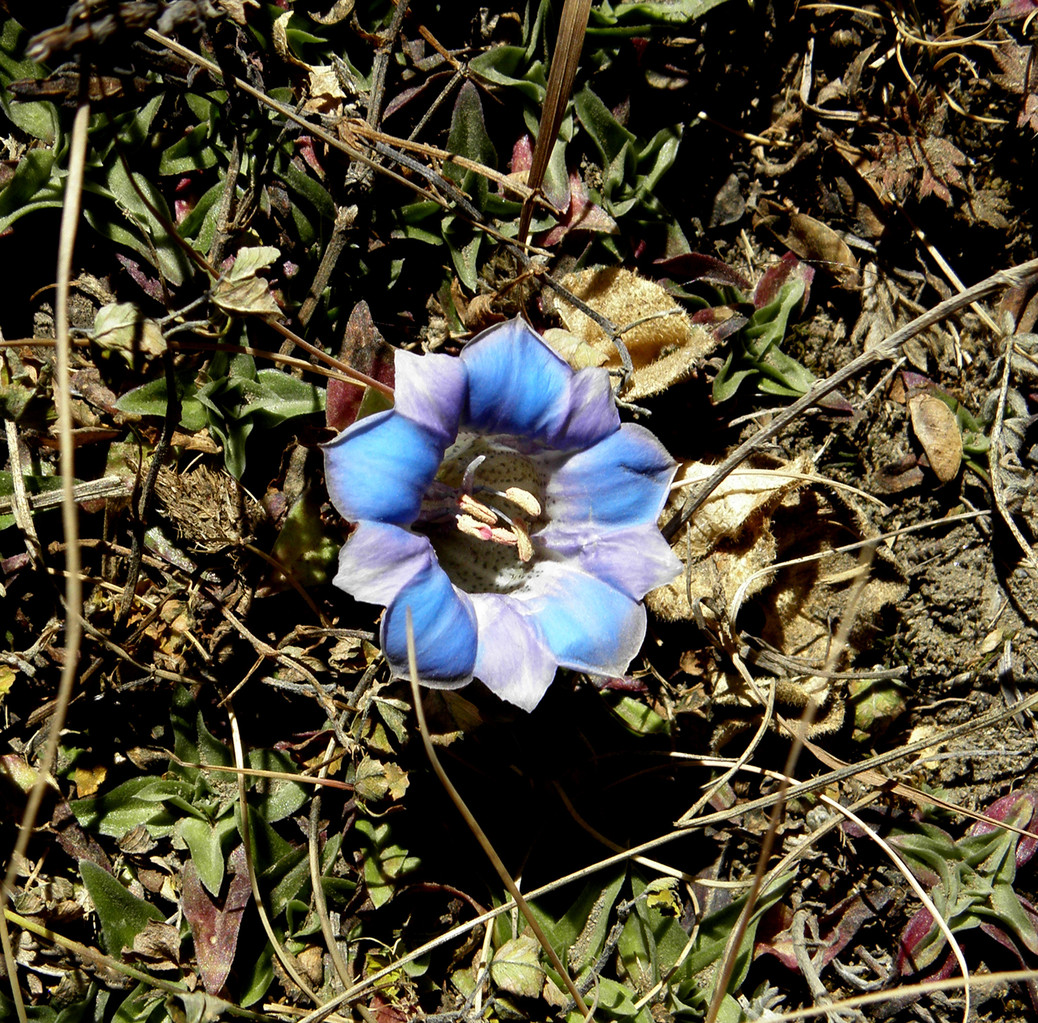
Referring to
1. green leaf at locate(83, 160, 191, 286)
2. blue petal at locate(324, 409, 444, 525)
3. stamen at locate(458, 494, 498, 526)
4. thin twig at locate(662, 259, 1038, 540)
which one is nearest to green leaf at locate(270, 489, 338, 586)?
stamen at locate(458, 494, 498, 526)

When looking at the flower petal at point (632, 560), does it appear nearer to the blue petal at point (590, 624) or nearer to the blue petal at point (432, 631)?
the blue petal at point (590, 624)

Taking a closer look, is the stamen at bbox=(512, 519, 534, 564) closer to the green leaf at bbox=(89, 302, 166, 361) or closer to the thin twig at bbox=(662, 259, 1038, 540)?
the thin twig at bbox=(662, 259, 1038, 540)

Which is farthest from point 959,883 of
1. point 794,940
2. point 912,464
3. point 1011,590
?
point 912,464

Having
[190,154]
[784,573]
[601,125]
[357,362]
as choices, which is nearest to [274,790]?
[357,362]

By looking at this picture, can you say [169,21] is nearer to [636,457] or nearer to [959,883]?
[636,457]

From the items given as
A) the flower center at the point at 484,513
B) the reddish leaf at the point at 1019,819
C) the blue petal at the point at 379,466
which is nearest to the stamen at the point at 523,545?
the flower center at the point at 484,513

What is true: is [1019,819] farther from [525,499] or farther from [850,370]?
[525,499]
